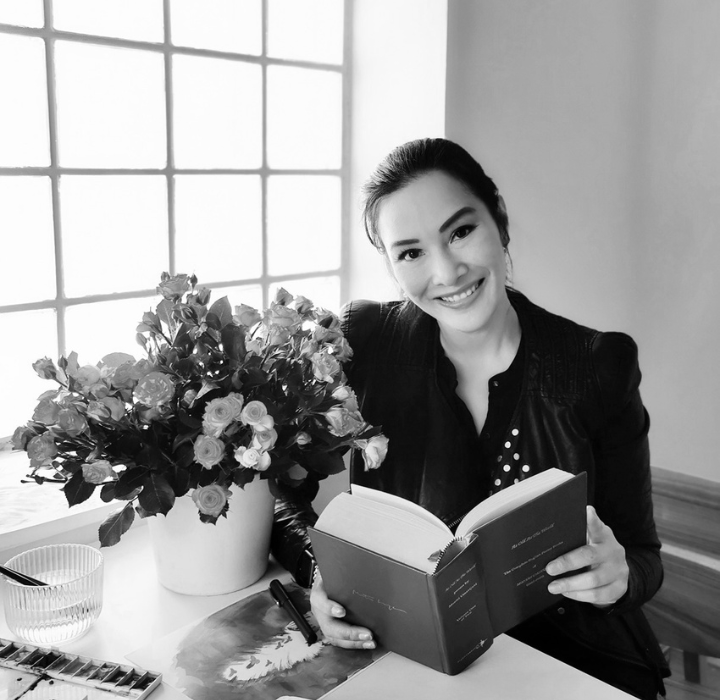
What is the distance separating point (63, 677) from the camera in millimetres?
930

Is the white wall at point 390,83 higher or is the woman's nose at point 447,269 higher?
the white wall at point 390,83

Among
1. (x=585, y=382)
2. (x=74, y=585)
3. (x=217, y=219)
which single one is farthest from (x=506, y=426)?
(x=217, y=219)

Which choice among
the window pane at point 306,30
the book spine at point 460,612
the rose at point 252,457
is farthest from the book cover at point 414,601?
the window pane at point 306,30

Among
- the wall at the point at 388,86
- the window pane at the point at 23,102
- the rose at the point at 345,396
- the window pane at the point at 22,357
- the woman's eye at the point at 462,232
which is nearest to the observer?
the rose at the point at 345,396

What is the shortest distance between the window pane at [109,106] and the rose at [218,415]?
0.88 m

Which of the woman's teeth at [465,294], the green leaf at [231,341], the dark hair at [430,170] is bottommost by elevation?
the green leaf at [231,341]

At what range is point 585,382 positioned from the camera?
4.66 feet

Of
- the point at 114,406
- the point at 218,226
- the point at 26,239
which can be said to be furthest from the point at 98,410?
the point at 218,226

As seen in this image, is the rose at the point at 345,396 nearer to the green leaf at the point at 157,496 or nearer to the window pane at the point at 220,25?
the green leaf at the point at 157,496

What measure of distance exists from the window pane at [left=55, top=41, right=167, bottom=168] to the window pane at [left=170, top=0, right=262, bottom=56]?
103mm

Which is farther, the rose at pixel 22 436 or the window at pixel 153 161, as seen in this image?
the window at pixel 153 161

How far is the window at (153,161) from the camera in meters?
1.57

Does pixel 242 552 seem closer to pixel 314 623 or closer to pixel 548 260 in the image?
pixel 314 623

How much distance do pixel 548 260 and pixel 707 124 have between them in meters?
0.49
